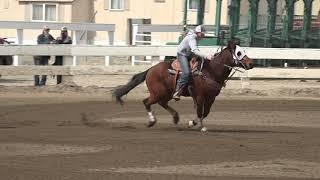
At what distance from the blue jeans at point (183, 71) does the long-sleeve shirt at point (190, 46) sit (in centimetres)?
10

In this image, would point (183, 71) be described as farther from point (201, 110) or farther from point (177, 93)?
point (201, 110)

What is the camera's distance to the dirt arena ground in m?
9.96

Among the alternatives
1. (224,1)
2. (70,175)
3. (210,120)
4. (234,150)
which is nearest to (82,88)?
(210,120)

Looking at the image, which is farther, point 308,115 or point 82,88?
point 82,88

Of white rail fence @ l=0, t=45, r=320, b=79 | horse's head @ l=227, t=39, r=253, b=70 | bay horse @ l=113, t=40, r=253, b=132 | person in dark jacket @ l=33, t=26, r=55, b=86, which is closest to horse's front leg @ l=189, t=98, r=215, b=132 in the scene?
bay horse @ l=113, t=40, r=253, b=132

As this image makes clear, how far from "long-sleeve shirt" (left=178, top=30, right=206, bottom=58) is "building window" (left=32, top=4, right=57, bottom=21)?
99.0 feet

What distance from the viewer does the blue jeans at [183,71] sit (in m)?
14.7

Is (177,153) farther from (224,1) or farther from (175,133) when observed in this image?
(224,1)

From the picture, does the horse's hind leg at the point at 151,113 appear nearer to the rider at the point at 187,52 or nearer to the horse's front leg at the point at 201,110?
the rider at the point at 187,52

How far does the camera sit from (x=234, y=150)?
38.5 ft

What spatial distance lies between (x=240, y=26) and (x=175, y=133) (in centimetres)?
2014

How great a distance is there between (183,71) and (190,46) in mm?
510

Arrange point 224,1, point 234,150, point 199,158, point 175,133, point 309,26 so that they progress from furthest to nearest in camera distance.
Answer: point 224,1
point 309,26
point 175,133
point 234,150
point 199,158

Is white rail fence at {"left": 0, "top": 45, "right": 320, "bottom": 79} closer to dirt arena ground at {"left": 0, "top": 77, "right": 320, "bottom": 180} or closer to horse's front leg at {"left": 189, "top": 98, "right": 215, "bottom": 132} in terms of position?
dirt arena ground at {"left": 0, "top": 77, "right": 320, "bottom": 180}
